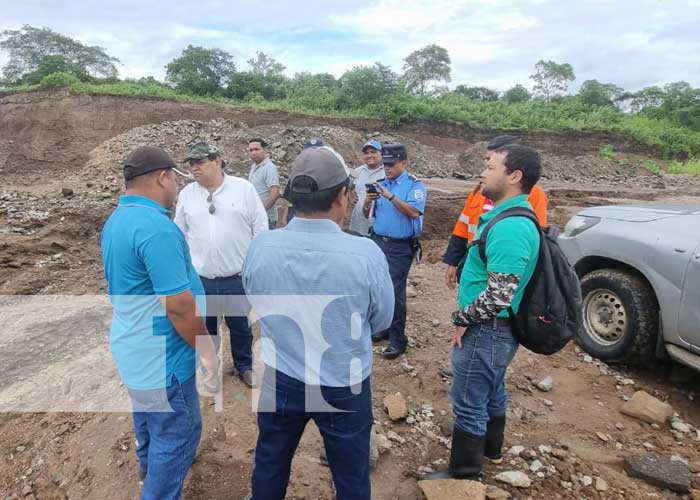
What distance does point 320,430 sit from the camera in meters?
1.69

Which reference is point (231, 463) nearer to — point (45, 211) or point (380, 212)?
point (380, 212)

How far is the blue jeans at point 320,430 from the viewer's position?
1642 mm

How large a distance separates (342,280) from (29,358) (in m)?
3.64

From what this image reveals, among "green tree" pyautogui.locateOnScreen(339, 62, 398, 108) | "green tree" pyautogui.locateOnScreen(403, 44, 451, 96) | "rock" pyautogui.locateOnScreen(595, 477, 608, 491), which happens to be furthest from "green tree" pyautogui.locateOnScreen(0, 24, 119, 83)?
"rock" pyautogui.locateOnScreen(595, 477, 608, 491)

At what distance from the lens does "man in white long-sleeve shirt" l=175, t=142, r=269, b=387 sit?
112 inches

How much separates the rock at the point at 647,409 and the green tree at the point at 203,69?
79.3ft

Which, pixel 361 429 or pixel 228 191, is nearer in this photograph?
pixel 361 429

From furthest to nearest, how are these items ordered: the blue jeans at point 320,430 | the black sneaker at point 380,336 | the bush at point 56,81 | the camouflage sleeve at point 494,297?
the bush at point 56,81, the black sneaker at point 380,336, the camouflage sleeve at point 494,297, the blue jeans at point 320,430

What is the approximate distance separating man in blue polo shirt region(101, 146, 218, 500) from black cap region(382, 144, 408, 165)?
6.67 feet

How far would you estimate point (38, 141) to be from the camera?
16.8m

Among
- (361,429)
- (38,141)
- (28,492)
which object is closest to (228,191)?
(361,429)

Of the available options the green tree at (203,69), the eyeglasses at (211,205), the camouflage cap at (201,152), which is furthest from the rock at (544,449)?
the green tree at (203,69)

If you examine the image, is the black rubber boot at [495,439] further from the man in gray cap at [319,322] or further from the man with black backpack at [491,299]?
the man in gray cap at [319,322]

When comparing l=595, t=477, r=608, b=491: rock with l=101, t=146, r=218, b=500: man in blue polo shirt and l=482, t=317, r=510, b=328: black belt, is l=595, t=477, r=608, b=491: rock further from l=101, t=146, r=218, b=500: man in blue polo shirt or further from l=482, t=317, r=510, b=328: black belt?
l=101, t=146, r=218, b=500: man in blue polo shirt
